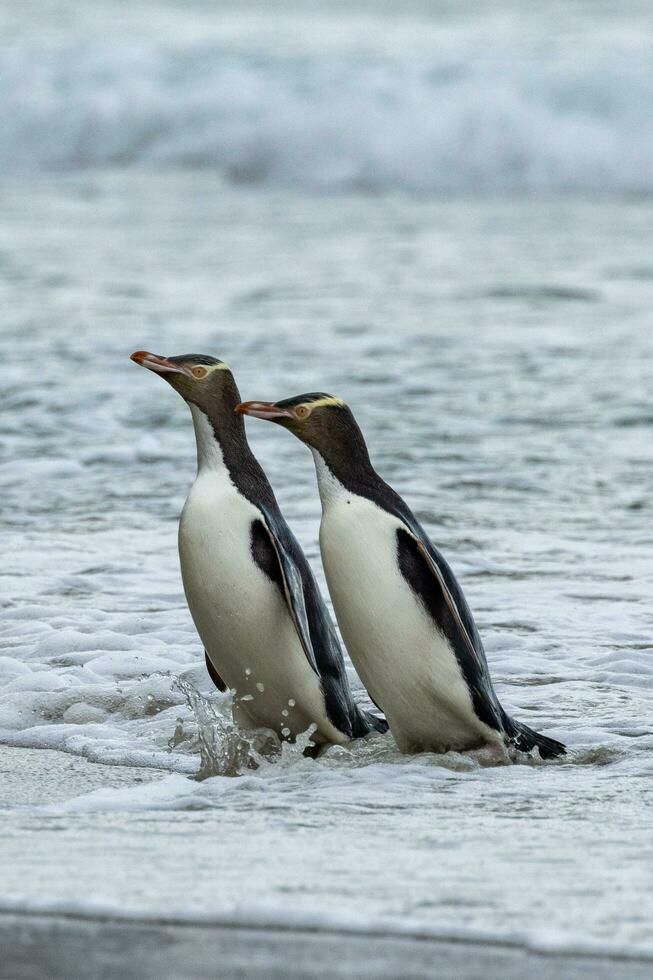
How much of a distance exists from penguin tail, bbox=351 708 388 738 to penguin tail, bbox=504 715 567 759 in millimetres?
337

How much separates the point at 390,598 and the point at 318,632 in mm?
269

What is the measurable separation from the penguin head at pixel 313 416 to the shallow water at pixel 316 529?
708 millimetres

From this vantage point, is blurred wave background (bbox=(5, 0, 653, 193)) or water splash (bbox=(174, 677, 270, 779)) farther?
blurred wave background (bbox=(5, 0, 653, 193))

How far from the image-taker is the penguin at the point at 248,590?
3.75 metres

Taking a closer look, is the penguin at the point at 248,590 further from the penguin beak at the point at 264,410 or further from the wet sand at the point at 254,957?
the wet sand at the point at 254,957

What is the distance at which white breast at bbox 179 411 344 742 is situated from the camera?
375cm

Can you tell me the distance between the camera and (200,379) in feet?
12.8

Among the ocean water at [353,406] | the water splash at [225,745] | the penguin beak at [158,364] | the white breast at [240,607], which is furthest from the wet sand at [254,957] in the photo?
the penguin beak at [158,364]

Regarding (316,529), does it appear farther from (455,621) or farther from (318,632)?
(455,621)

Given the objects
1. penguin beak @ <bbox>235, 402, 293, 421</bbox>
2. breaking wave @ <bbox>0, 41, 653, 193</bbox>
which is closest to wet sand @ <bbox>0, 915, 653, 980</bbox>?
penguin beak @ <bbox>235, 402, 293, 421</bbox>

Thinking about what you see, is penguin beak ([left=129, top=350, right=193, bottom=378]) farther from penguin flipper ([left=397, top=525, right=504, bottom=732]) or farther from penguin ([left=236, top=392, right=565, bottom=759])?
penguin flipper ([left=397, top=525, right=504, bottom=732])

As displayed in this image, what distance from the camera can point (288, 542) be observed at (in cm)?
383

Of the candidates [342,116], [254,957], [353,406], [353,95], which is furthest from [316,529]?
[353,95]

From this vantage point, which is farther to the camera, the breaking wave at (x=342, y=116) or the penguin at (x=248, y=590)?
the breaking wave at (x=342, y=116)
